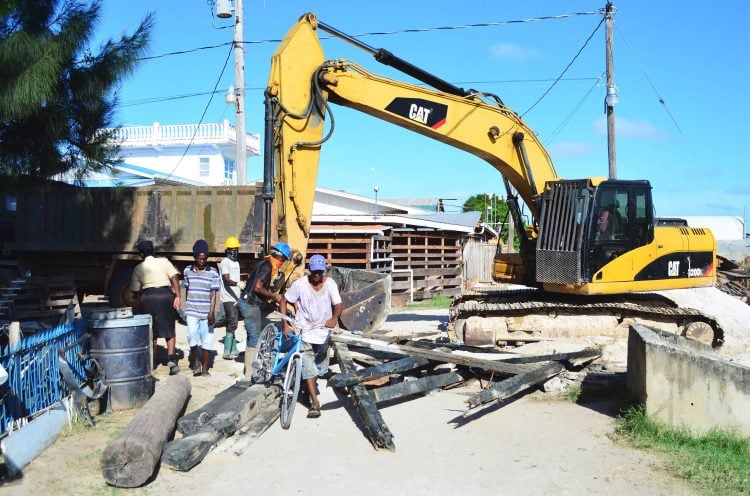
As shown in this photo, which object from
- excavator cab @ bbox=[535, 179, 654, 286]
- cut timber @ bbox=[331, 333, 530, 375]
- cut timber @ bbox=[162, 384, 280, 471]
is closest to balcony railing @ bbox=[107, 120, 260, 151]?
excavator cab @ bbox=[535, 179, 654, 286]

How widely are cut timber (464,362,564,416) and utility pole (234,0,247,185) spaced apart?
1197 cm

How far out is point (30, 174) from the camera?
8.09m

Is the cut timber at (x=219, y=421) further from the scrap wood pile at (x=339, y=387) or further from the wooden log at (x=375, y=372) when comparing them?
the wooden log at (x=375, y=372)

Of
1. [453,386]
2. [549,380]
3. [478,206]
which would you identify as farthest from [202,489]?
[478,206]

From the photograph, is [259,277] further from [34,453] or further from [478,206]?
[478,206]

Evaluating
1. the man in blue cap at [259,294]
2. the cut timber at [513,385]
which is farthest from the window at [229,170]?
the cut timber at [513,385]

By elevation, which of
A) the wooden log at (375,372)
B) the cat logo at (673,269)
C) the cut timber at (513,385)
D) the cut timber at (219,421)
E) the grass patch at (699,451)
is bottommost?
the grass patch at (699,451)

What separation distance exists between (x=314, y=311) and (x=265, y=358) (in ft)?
2.55

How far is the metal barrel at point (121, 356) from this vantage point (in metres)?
7.38

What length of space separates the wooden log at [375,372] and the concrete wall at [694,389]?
269 centimetres

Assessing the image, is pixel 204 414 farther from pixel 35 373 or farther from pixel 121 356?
pixel 35 373

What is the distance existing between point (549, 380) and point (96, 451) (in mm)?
5149

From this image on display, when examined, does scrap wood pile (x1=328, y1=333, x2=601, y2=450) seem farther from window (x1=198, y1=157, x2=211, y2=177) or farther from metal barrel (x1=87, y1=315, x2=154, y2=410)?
window (x1=198, y1=157, x2=211, y2=177)

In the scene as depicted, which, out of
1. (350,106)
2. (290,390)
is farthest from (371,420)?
(350,106)
